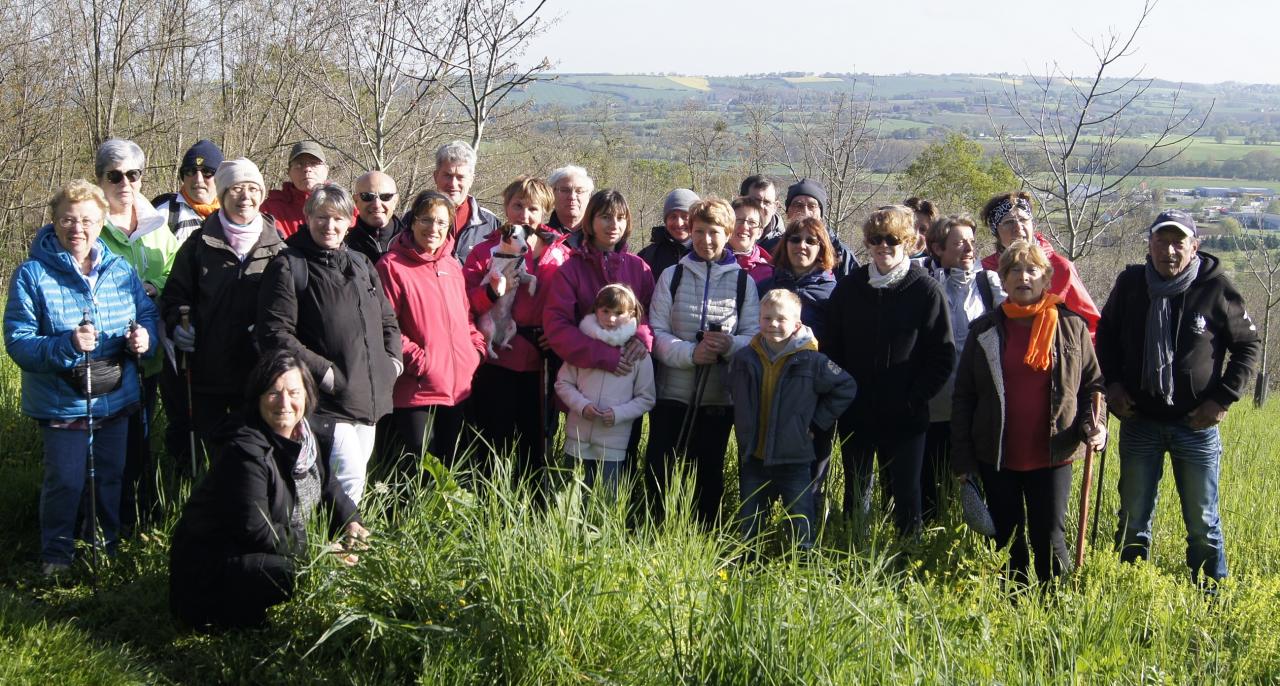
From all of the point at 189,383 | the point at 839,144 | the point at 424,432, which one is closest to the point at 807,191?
the point at 424,432

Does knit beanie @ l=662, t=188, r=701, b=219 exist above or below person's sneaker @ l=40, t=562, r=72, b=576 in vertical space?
above

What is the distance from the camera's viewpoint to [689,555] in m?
4.08

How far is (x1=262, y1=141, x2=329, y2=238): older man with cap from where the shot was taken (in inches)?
239

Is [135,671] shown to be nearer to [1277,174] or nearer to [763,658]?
[763,658]

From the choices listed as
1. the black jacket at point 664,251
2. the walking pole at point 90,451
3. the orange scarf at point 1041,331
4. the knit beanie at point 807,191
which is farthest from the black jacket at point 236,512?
the knit beanie at point 807,191

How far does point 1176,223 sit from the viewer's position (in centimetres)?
509

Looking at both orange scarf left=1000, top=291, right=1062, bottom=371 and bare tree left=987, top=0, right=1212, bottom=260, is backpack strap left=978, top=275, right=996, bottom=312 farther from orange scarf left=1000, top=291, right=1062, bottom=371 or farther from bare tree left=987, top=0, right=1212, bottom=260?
bare tree left=987, top=0, right=1212, bottom=260

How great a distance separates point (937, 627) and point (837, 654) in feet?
1.18

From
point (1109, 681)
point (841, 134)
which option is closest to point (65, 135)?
point (841, 134)

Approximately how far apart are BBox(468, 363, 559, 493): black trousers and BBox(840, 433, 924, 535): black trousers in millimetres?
1729

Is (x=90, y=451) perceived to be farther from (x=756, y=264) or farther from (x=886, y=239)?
(x=886, y=239)

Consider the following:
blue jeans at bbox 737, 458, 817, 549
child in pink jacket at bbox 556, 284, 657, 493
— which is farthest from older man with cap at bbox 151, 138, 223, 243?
blue jeans at bbox 737, 458, 817, 549

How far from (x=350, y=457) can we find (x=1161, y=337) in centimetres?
402

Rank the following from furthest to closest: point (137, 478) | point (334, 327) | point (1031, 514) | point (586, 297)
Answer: point (586, 297) < point (137, 478) < point (1031, 514) < point (334, 327)
